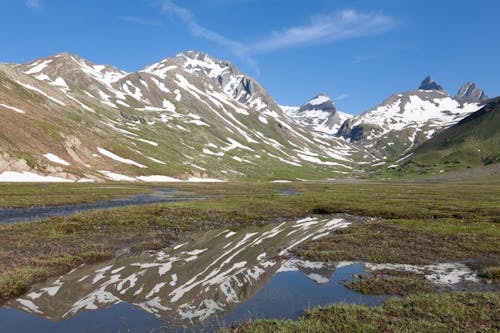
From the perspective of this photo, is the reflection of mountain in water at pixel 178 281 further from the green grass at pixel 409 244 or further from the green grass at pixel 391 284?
the green grass at pixel 409 244

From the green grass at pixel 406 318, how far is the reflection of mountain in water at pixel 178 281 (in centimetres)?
471

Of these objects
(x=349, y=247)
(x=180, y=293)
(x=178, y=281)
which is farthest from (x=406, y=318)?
(x=349, y=247)

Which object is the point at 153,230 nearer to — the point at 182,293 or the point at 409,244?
the point at 182,293

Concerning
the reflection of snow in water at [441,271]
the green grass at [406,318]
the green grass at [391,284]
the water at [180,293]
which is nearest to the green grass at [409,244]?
the reflection of snow in water at [441,271]

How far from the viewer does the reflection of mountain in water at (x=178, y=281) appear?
19375 mm

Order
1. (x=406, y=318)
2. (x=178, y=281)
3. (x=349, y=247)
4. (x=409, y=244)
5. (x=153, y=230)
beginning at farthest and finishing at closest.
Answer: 1. (x=153, y=230)
2. (x=409, y=244)
3. (x=349, y=247)
4. (x=178, y=281)
5. (x=406, y=318)

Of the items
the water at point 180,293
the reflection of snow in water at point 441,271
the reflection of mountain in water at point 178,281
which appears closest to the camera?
the water at point 180,293

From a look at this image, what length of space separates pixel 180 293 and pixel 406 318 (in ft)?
44.2

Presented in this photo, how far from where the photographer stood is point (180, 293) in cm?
2155

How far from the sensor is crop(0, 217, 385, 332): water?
17.6m

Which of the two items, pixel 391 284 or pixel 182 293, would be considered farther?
pixel 391 284

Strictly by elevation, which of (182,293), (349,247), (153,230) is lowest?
(349,247)

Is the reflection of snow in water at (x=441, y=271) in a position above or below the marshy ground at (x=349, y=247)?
below

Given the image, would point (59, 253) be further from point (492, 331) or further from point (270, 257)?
point (492, 331)
